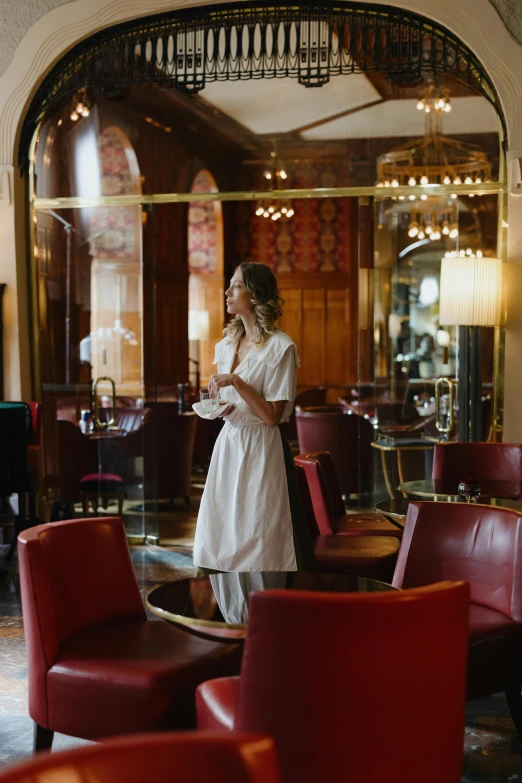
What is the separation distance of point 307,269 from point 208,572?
1015 centimetres

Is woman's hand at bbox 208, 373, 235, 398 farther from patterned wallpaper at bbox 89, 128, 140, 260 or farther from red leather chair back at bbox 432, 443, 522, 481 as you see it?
patterned wallpaper at bbox 89, 128, 140, 260

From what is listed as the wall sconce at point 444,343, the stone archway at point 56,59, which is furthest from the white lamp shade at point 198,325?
the wall sconce at point 444,343

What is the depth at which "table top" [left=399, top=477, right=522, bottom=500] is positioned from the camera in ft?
14.5

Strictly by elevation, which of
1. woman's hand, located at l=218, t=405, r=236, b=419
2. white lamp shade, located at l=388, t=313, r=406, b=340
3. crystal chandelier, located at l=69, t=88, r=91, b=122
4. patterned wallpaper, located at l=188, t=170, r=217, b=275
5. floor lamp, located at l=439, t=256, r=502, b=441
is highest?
crystal chandelier, located at l=69, t=88, r=91, b=122

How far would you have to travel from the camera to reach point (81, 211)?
6.89 m

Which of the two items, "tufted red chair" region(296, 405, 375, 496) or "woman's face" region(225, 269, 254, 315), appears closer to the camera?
"woman's face" region(225, 269, 254, 315)

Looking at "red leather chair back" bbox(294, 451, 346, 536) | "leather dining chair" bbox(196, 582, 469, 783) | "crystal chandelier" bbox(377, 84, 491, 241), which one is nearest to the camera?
"leather dining chair" bbox(196, 582, 469, 783)

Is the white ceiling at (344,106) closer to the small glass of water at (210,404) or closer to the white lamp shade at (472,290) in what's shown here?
the white lamp shade at (472,290)

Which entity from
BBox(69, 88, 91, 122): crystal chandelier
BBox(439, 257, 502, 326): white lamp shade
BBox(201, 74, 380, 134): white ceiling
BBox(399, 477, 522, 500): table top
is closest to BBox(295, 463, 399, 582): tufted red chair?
BBox(399, 477, 522, 500): table top

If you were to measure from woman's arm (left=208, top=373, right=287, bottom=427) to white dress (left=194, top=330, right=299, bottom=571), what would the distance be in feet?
0.11

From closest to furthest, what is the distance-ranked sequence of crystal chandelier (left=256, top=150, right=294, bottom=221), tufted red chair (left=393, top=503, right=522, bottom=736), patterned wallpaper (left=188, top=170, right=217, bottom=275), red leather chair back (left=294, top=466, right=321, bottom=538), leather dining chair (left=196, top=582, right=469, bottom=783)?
leather dining chair (left=196, top=582, right=469, bottom=783) < tufted red chair (left=393, top=503, right=522, bottom=736) < red leather chair back (left=294, top=466, right=321, bottom=538) < crystal chandelier (left=256, top=150, right=294, bottom=221) < patterned wallpaper (left=188, top=170, right=217, bottom=275)

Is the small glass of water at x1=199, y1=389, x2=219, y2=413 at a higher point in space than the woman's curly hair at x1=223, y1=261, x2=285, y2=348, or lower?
lower

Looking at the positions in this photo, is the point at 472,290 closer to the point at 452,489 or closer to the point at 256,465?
the point at 452,489

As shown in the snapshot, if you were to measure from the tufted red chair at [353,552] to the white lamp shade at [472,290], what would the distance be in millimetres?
1694
